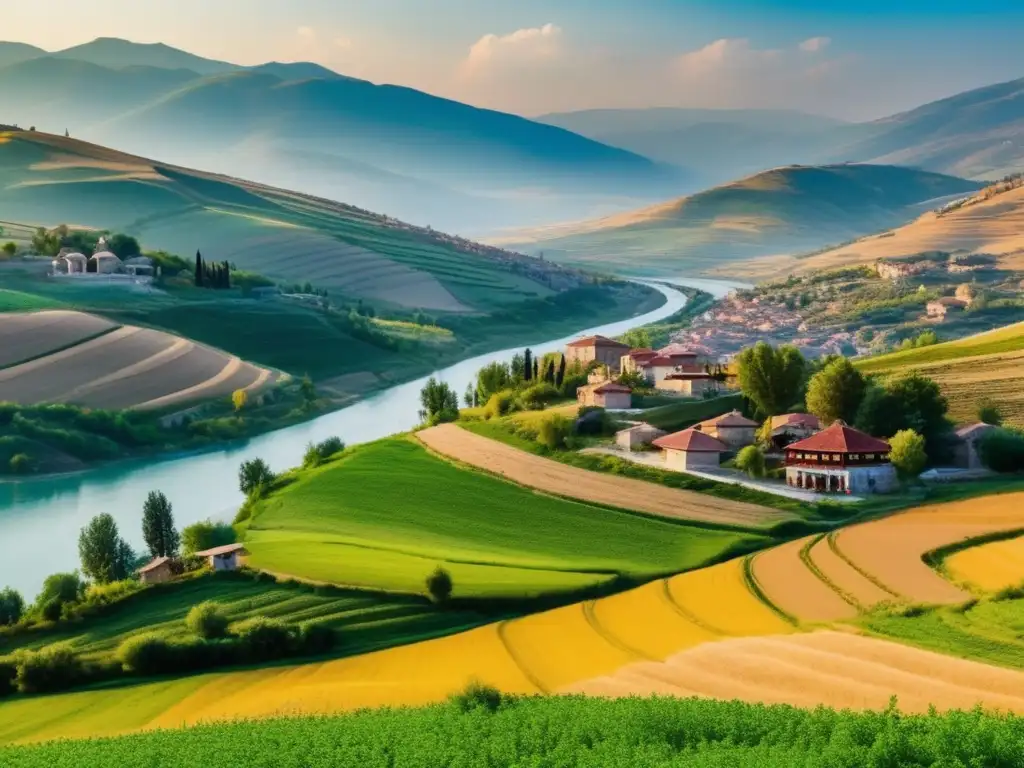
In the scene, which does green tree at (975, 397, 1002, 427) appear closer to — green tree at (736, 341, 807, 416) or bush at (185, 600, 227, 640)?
green tree at (736, 341, 807, 416)

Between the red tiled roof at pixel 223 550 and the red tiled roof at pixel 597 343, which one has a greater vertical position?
the red tiled roof at pixel 597 343

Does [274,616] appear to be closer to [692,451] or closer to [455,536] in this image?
[455,536]

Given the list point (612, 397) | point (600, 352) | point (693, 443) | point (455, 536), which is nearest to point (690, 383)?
point (612, 397)

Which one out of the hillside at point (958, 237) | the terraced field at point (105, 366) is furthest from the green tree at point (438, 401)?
the hillside at point (958, 237)

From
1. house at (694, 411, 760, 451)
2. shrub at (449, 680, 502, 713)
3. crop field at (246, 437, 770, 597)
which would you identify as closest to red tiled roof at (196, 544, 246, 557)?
crop field at (246, 437, 770, 597)

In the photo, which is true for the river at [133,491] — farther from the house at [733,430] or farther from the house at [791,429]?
the house at [791,429]

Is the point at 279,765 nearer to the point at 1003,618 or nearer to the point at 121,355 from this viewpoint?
the point at 1003,618
